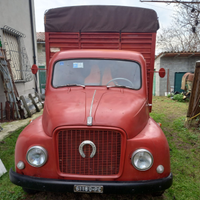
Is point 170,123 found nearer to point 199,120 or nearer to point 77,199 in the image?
point 199,120

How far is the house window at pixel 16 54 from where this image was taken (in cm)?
718

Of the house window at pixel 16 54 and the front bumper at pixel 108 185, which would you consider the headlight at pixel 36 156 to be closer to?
the front bumper at pixel 108 185

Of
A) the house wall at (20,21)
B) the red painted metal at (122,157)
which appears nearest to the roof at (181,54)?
the house wall at (20,21)

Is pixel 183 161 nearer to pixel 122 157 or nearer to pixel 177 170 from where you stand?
pixel 177 170

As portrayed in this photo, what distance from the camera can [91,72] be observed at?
10.7 feet

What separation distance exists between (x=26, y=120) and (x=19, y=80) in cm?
211

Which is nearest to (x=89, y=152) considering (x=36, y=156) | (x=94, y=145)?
(x=94, y=145)

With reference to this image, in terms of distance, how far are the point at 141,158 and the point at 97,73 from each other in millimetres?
1618

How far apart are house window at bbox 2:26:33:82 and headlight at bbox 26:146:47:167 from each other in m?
5.98

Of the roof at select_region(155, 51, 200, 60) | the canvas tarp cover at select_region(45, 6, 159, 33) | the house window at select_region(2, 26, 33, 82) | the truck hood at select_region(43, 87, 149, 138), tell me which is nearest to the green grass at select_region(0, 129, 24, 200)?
the truck hood at select_region(43, 87, 149, 138)

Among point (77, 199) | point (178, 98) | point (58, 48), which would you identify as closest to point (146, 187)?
point (77, 199)

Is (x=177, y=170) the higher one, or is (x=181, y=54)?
(x=181, y=54)

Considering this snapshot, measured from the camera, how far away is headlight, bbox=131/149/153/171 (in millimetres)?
2188

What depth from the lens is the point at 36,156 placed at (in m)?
2.26
